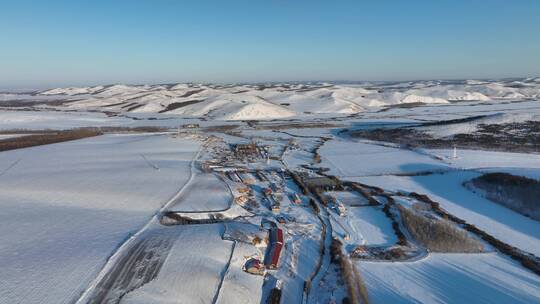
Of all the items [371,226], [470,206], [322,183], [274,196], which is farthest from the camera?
[322,183]

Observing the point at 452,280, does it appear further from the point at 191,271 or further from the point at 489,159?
the point at 489,159

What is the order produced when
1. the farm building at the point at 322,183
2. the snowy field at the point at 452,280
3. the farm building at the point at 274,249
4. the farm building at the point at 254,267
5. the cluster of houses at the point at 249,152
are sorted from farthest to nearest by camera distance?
the cluster of houses at the point at 249,152
the farm building at the point at 322,183
the farm building at the point at 274,249
the farm building at the point at 254,267
the snowy field at the point at 452,280

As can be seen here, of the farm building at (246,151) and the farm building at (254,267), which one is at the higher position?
the farm building at (246,151)

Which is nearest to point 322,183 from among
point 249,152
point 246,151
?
point 249,152

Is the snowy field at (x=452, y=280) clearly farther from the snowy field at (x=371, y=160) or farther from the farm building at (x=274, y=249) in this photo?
the snowy field at (x=371, y=160)

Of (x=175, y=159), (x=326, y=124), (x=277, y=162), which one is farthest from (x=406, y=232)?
(x=326, y=124)

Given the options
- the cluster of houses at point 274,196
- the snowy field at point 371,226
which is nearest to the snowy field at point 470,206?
the snowy field at point 371,226
